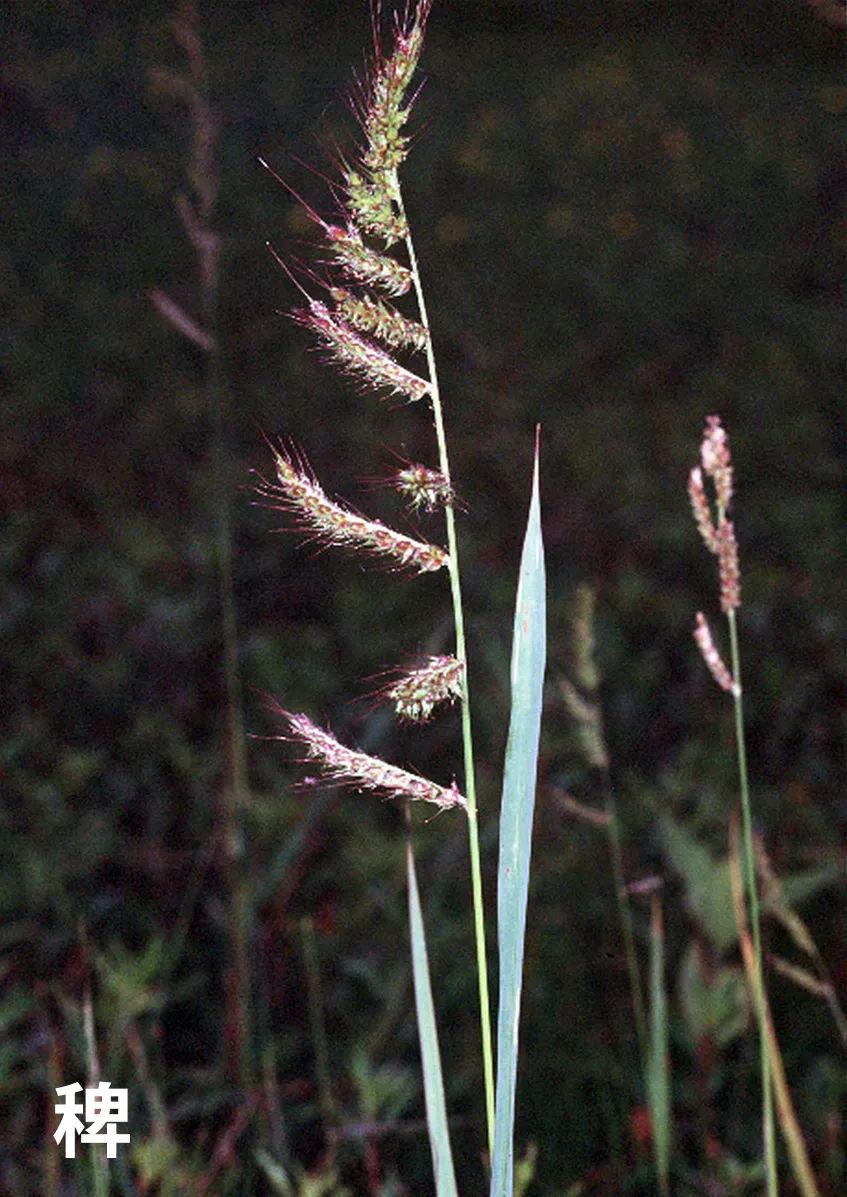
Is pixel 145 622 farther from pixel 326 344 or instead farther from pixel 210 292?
pixel 326 344

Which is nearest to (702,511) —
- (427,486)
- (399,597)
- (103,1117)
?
(427,486)

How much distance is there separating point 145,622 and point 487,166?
4925 mm

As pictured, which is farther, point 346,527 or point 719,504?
point 719,504

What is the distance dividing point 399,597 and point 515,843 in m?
3.17

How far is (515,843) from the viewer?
85cm

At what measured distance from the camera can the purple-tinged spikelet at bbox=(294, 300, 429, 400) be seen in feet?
2.68

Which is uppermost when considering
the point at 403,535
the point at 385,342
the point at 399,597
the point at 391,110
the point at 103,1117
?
the point at 399,597

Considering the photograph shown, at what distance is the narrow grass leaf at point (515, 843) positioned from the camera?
839 millimetres

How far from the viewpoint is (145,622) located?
3707 mm

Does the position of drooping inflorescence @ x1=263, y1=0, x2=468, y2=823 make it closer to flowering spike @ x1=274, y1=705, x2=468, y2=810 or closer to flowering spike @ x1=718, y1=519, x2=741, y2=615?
flowering spike @ x1=274, y1=705, x2=468, y2=810

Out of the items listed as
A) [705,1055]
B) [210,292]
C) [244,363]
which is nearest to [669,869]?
[705,1055]

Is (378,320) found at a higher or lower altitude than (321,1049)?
higher

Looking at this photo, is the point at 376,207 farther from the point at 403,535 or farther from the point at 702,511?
the point at 702,511

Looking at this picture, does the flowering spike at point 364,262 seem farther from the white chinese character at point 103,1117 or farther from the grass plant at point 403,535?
the white chinese character at point 103,1117
